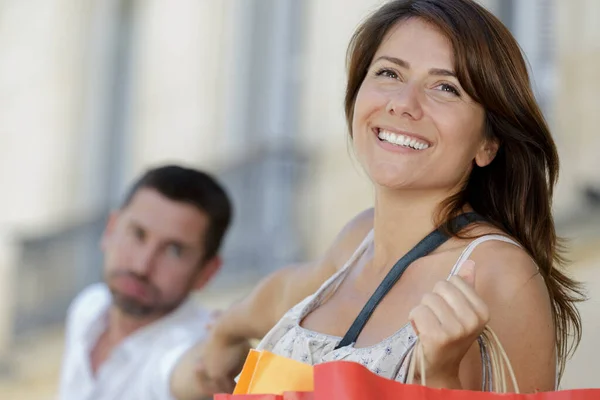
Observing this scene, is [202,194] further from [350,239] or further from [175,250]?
[350,239]

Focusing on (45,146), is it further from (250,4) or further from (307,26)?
(307,26)

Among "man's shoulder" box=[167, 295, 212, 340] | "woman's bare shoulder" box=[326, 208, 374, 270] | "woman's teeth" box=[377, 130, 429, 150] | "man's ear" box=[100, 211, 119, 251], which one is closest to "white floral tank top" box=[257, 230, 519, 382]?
"woman's bare shoulder" box=[326, 208, 374, 270]

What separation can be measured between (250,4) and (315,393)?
6.56 m

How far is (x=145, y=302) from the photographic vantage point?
406 cm

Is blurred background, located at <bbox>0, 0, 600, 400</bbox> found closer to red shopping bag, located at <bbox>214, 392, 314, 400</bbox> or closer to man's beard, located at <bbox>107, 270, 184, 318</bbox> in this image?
man's beard, located at <bbox>107, 270, 184, 318</bbox>

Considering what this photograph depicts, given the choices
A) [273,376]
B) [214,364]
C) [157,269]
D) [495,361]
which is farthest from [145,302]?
[495,361]

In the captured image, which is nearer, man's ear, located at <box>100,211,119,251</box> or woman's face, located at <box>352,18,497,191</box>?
woman's face, located at <box>352,18,497,191</box>

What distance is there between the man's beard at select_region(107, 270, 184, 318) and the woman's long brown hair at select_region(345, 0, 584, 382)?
1878 mm

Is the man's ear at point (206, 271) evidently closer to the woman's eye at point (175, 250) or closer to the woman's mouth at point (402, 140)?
the woman's eye at point (175, 250)

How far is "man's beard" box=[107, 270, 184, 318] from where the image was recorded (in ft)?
13.3

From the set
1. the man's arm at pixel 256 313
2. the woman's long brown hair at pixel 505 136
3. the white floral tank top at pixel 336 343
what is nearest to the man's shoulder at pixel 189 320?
the man's arm at pixel 256 313

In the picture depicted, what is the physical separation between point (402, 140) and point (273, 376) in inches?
21.8

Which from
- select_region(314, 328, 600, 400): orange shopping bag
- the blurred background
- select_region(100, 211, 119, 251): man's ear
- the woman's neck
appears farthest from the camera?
the blurred background

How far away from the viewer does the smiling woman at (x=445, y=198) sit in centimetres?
201
